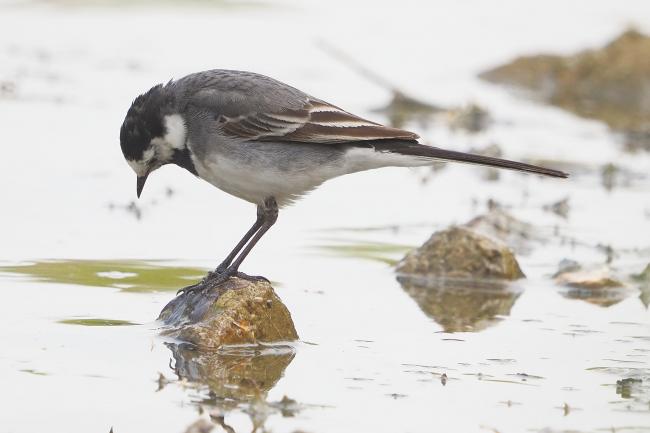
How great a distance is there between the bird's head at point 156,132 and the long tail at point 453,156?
48.6 inches

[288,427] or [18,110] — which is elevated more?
Result: [18,110]

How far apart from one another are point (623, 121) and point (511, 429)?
1120 centimetres

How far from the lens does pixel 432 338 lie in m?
8.42

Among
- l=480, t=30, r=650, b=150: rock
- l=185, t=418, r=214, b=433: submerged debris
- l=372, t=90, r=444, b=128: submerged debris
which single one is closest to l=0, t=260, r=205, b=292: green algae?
l=185, t=418, r=214, b=433: submerged debris

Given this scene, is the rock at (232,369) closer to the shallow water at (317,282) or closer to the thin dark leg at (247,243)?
the shallow water at (317,282)

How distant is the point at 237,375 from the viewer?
23.9 feet

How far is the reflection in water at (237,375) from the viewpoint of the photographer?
6547 millimetres

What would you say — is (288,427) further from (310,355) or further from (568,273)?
(568,273)

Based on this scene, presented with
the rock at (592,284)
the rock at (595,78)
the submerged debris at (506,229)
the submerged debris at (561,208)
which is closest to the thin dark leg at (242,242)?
the rock at (592,284)

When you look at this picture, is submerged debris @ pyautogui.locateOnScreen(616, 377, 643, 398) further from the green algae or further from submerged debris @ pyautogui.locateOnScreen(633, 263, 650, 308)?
the green algae

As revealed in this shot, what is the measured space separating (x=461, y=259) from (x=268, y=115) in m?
2.14

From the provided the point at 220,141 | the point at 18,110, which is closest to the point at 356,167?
the point at 220,141

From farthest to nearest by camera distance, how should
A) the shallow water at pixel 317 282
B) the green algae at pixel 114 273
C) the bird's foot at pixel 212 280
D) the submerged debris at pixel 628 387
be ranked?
the green algae at pixel 114 273, the bird's foot at pixel 212 280, the submerged debris at pixel 628 387, the shallow water at pixel 317 282

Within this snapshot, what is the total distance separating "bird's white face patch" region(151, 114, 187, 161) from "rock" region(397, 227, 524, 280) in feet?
7.62
